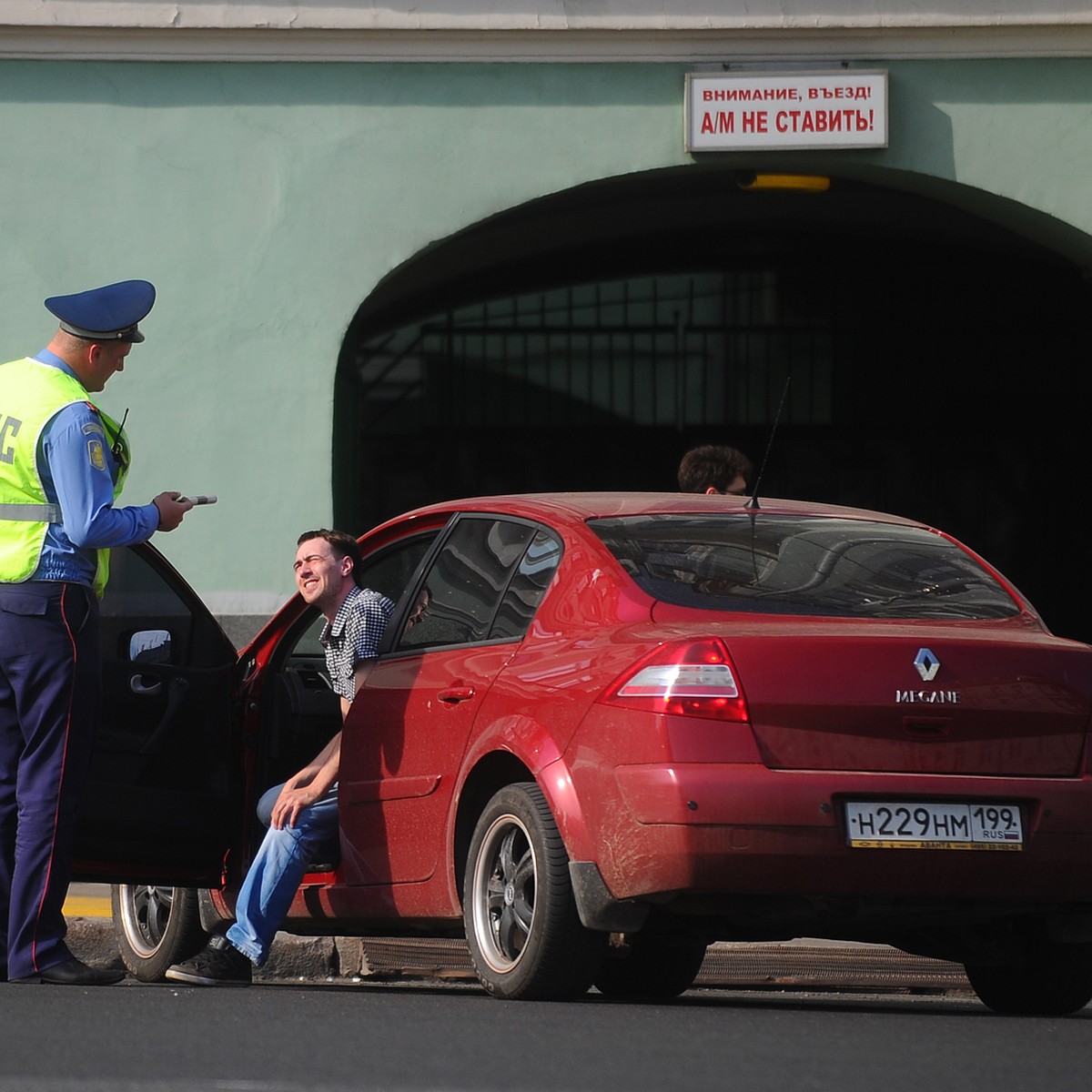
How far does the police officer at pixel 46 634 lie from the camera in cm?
595

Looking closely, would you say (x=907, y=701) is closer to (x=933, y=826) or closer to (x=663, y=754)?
(x=933, y=826)

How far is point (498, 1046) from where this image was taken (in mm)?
4457

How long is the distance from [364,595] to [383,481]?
8410 mm

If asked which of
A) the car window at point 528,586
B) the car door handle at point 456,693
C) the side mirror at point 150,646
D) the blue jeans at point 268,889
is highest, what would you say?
the car window at point 528,586

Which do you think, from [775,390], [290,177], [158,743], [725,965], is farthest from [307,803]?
[775,390]

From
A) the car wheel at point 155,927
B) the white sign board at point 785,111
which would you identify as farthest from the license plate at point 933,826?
the white sign board at point 785,111

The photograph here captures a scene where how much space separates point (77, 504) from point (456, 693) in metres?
1.19

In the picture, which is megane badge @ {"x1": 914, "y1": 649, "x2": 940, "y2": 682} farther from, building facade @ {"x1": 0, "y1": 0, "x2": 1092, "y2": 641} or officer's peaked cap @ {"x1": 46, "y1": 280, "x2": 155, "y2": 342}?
building facade @ {"x1": 0, "y1": 0, "x2": 1092, "y2": 641}

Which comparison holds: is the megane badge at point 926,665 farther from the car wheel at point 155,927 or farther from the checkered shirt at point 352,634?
the car wheel at point 155,927

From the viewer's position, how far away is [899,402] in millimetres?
15086

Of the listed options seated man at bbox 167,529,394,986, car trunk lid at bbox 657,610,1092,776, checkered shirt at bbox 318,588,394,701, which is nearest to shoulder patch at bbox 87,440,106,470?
seated man at bbox 167,529,394,986

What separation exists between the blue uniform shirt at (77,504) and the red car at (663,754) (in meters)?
0.70

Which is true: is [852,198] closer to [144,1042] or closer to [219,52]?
[219,52]

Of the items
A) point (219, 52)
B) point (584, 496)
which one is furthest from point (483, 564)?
point (219, 52)
